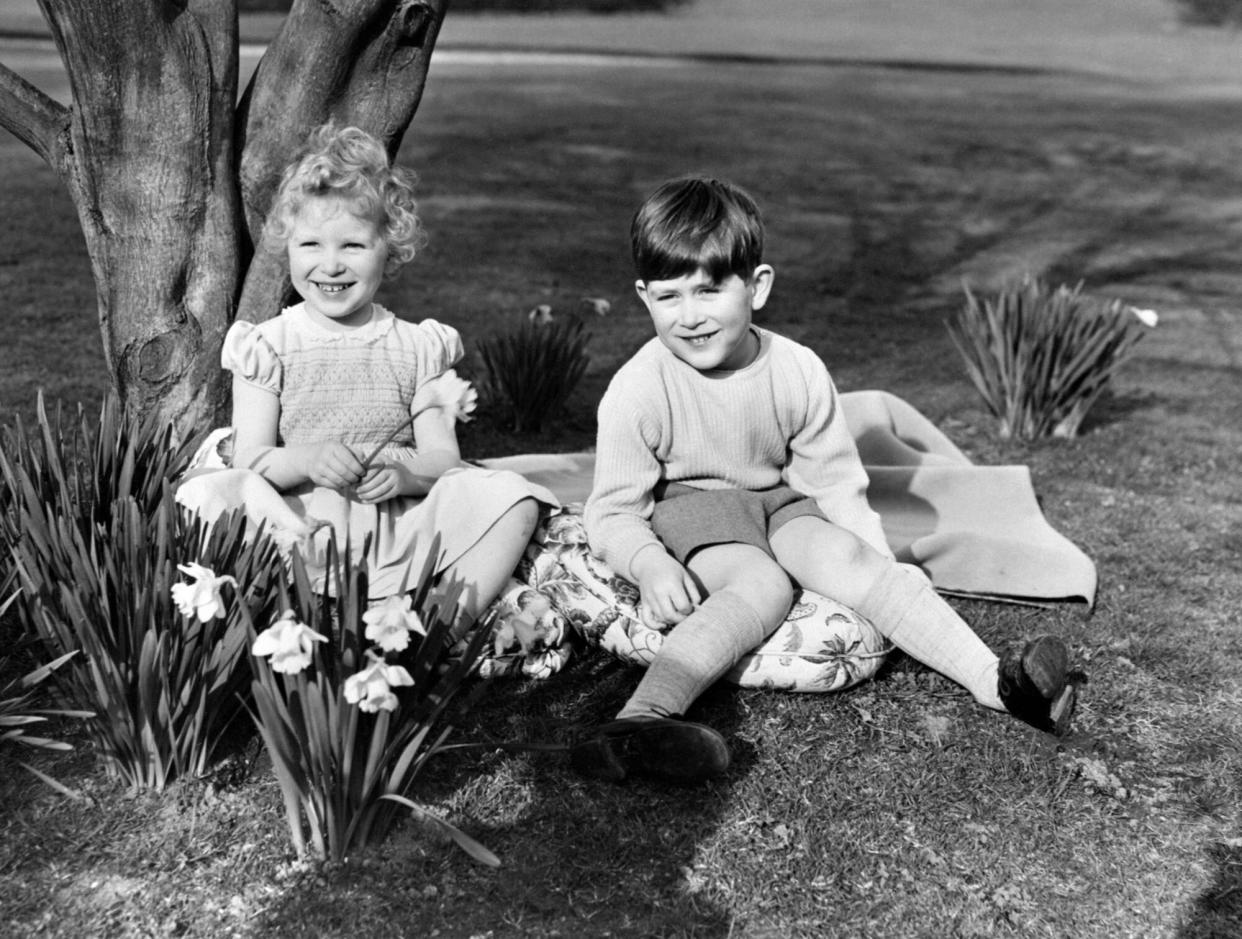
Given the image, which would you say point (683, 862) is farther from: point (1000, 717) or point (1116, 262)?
point (1116, 262)

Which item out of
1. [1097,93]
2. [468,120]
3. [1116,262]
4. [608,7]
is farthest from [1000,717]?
[608,7]

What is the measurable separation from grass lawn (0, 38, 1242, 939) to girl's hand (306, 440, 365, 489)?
607mm

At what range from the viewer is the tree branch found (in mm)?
3814

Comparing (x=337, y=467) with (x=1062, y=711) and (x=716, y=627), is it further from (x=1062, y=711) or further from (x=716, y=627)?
(x=1062, y=711)

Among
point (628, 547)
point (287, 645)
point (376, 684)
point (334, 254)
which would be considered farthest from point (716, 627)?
point (334, 254)

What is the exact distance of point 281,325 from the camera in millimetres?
3416

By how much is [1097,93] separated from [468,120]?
8.97m

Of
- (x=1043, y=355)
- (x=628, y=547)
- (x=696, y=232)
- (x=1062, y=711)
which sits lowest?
(x=1062, y=711)

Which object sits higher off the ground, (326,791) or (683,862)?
(326,791)

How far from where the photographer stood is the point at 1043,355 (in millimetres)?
5035

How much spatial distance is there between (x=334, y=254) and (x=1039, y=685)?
1917mm

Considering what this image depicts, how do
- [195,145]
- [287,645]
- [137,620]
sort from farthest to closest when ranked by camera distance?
[195,145], [137,620], [287,645]

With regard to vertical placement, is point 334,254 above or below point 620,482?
above

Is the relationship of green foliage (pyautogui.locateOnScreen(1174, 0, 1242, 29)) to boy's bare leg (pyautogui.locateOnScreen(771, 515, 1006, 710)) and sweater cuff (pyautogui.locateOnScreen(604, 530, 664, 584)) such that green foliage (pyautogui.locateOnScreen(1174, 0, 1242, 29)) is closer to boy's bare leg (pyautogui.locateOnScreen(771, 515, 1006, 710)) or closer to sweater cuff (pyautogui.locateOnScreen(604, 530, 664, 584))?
boy's bare leg (pyautogui.locateOnScreen(771, 515, 1006, 710))
